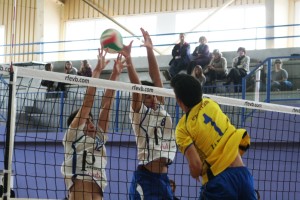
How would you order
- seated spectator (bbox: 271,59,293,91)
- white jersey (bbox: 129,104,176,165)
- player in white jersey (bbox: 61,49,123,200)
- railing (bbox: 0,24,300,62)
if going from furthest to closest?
railing (bbox: 0,24,300,62) < seated spectator (bbox: 271,59,293,91) < white jersey (bbox: 129,104,176,165) < player in white jersey (bbox: 61,49,123,200)

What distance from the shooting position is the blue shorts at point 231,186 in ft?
14.1

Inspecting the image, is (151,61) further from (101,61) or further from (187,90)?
(187,90)

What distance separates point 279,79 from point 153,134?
727 centimetres

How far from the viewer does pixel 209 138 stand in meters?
4.40

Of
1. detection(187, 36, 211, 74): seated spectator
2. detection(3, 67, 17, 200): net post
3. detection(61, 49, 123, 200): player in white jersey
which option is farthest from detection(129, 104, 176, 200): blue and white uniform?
detection(187, 36, 211, 74): seated spectator

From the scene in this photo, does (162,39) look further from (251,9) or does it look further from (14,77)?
(14,77)

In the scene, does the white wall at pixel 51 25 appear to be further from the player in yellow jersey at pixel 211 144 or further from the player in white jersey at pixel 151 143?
the player in yellow jersey at pixel 211 144

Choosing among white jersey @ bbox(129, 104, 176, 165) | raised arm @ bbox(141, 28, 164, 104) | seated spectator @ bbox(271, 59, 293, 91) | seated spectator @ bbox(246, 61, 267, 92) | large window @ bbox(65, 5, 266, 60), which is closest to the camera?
white jersey @ bbox(129, 104, 176, 165)

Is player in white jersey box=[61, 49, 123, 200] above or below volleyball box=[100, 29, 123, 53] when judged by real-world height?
below

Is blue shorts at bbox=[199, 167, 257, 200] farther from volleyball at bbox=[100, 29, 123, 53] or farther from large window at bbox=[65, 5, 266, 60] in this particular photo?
large window at bbox=[65, 5, 266, 60]

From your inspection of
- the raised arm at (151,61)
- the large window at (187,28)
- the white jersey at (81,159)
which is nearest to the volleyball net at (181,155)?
the raised arm at (151,61)

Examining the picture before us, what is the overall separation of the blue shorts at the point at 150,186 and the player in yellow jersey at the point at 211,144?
1.49 metres

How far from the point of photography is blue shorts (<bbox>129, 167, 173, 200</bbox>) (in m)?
5.91

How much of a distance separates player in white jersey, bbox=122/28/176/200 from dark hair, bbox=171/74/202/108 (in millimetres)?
1679
